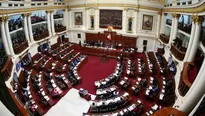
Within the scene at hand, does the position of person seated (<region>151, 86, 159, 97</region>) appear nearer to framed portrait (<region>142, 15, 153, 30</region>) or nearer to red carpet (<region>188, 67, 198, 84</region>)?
red carpet (<region>188, 67, 198, 84</region>)

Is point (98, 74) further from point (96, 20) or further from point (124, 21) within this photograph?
point (96, 20)

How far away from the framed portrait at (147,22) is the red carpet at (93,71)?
7.86 m

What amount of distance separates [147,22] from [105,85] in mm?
14309

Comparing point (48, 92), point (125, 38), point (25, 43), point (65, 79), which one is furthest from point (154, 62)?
point (25, 43)

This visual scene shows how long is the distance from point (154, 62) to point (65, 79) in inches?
469

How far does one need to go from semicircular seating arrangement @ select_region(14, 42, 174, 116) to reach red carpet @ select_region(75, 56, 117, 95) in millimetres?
496

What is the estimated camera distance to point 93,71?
2044 cm

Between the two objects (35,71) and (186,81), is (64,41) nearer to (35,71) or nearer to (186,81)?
(35,71)

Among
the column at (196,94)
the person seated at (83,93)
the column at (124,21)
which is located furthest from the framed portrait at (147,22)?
the column at (196,94)

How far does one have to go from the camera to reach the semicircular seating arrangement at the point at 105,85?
528 inches

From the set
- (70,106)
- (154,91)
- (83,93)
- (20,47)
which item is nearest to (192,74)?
(154,91)

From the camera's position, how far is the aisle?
13.3 m

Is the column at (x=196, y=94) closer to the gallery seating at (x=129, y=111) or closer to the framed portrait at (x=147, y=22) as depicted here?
the gallery seating at (x=129, y=111)

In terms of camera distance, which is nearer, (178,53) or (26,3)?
(178,53)
